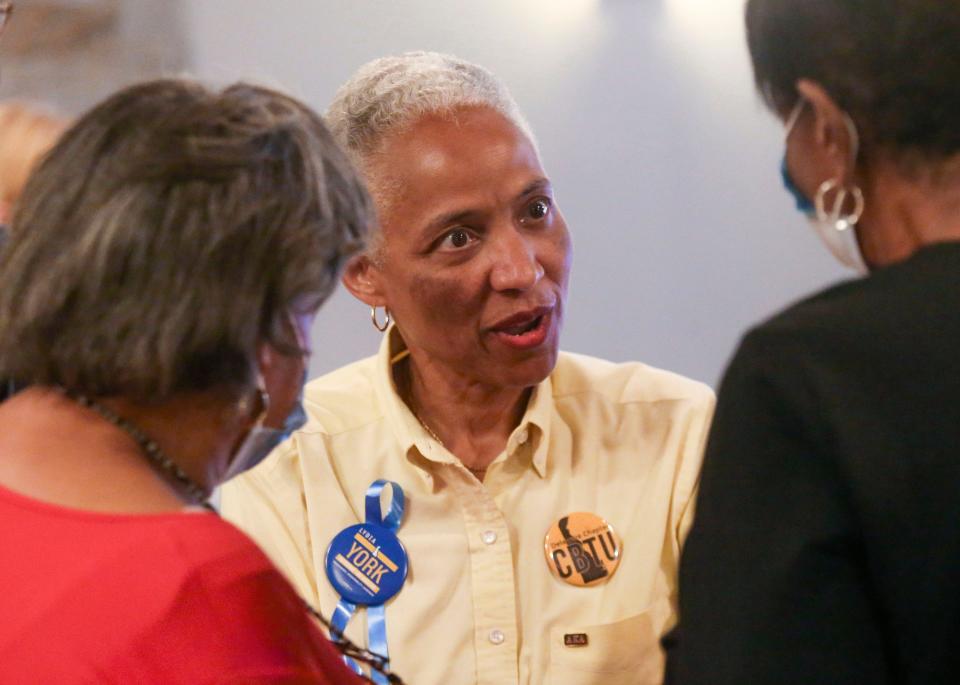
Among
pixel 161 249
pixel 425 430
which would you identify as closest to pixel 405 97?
pixel 425 430

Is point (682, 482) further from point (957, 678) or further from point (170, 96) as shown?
point (170, 96)

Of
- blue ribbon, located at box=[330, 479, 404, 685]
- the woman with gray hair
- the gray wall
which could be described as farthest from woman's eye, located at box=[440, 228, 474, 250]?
the gray wall

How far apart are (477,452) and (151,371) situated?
96cm

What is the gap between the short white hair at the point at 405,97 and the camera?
1905 millimetres

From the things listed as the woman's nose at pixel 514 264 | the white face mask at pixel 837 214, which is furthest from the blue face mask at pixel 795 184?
the woman's nose at pixel 514 264

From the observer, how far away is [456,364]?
1.94 meters

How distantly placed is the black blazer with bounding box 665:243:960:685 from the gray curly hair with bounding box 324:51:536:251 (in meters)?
1.02

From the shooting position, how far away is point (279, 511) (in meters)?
1.89

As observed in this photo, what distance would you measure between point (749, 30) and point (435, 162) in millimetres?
850

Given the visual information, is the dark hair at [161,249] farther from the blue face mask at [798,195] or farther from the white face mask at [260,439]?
the blue face mask at [798,195]

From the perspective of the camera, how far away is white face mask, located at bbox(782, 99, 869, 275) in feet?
3.40

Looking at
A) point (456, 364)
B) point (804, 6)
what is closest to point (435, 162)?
point (456, 364)

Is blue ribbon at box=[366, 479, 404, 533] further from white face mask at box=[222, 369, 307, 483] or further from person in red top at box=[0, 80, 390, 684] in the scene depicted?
person in red top at box=[0, 80, 390, 684]

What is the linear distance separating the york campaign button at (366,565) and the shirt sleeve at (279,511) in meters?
0.05
